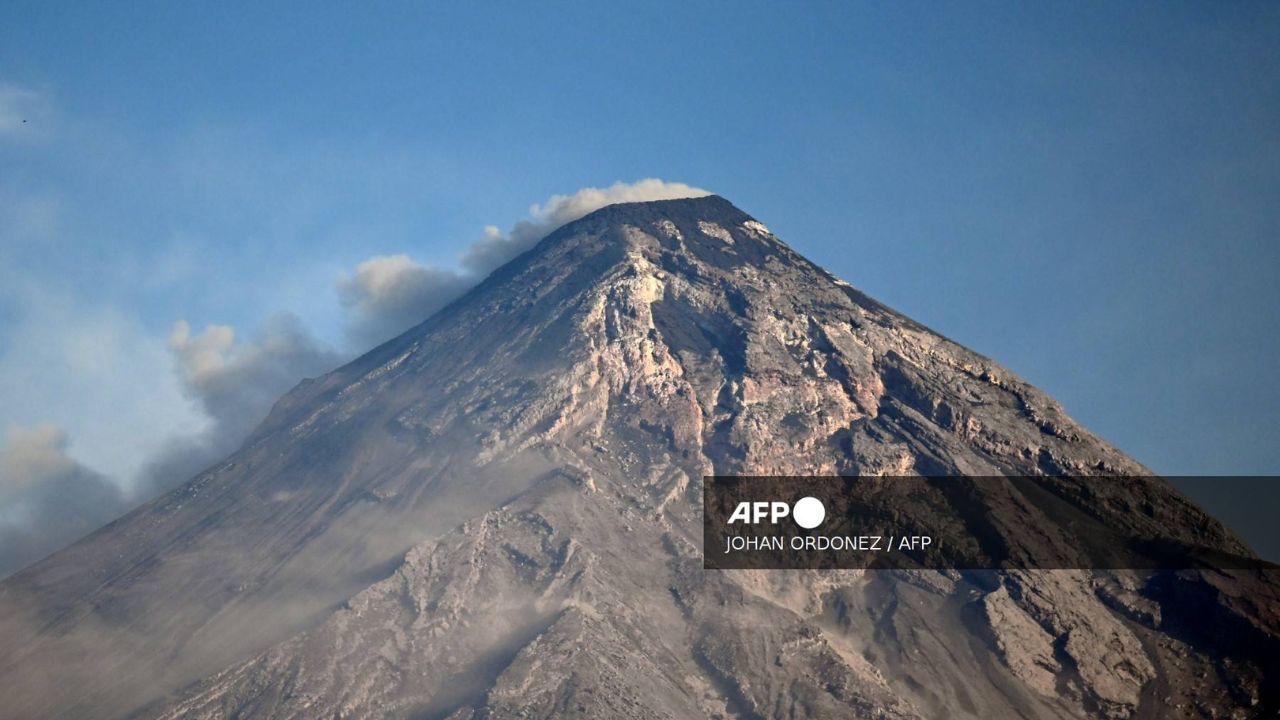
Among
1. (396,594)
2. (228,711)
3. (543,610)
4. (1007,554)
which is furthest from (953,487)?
(228,711)

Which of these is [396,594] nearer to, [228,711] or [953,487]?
[228,711]

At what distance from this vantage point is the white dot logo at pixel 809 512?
191 m

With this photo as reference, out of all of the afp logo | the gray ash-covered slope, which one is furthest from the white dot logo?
the gray ash-covered slope

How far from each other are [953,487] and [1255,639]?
1768 inches

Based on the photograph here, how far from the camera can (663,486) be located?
193 meters

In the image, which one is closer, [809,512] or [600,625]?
[600,625]

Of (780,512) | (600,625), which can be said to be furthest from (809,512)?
(600,625)

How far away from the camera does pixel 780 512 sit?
193 meters

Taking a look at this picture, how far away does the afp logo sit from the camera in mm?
191500

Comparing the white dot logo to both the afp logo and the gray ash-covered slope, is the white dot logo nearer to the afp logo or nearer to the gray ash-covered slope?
the afp logo

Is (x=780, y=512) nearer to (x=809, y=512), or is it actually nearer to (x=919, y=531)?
(x=809, y=512)

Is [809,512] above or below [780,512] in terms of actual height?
below

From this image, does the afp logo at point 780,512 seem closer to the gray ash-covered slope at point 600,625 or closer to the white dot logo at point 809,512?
the white dot logo at point 809,512

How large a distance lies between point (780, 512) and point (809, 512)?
4101mm
